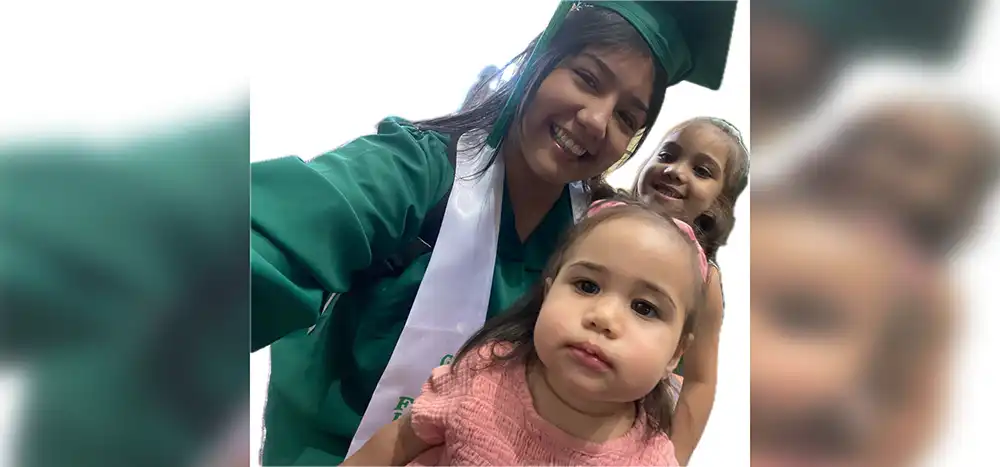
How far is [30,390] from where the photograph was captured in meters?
0.52

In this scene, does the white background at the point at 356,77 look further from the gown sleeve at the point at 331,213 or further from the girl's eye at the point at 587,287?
the girl's eye at the point at 587,287

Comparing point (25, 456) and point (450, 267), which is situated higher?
point (450, 267)

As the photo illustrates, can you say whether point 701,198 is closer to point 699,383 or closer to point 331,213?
point 699,383

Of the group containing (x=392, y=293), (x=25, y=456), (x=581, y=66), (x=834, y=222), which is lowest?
(x=25, y=456)

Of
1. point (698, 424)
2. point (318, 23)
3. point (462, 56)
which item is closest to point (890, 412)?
point (698, 424)

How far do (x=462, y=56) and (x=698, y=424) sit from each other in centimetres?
42

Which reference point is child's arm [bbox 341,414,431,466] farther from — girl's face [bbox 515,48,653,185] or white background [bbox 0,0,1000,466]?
girl's face [bbox 515,48,653,185]

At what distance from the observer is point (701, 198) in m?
0.57

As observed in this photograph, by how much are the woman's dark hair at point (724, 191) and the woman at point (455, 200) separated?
38 mm

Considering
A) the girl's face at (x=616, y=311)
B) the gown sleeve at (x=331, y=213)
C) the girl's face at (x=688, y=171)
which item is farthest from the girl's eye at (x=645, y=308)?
the gown sleeve at (x=331, y=213)

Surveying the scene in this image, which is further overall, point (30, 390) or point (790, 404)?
point (790, 404)

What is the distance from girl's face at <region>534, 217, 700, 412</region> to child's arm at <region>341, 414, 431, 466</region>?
139 mm

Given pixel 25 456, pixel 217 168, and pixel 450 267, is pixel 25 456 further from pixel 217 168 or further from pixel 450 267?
pixel 450 267

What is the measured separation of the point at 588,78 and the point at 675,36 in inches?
3.5
